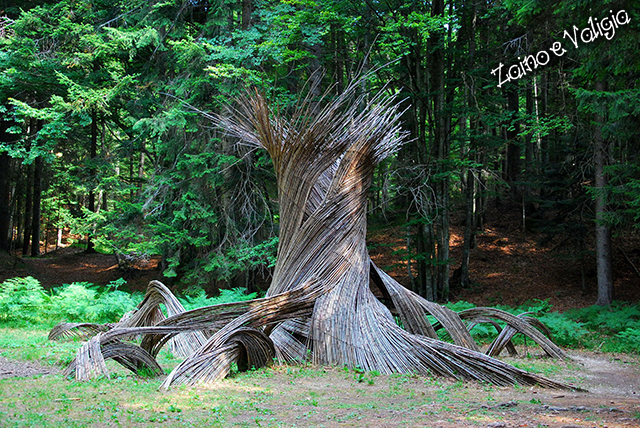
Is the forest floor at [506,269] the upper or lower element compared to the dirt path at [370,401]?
upper

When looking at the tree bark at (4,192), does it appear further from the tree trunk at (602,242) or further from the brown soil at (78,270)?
the tree trunk at (602,242)

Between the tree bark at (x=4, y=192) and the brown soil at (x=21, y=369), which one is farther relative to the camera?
the tree bark at (x=4, y=192)

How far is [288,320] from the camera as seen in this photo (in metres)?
4.93

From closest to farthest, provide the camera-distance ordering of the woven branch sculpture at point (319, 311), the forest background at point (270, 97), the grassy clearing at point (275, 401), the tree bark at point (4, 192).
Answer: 1. the grassy clearing at point (275, 401)
2. the woven branch sculpture at point (319, 311)
3. the forest background at point (270, 97)
4. the tree bark at point (4, 192)

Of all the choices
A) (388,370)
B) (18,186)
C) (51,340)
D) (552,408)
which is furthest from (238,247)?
(18,186)

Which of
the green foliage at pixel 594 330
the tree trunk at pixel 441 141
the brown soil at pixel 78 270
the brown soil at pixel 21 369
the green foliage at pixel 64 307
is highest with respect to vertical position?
the tree trunk at pixel 441 141

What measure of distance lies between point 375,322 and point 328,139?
1.94 m

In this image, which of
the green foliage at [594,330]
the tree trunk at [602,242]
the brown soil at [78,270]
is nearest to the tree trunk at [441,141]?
the green foliage at [594,330]

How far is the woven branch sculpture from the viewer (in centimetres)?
407

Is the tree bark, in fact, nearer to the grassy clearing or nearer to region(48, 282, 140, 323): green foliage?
region(48, 282, 140, 323): green foliage

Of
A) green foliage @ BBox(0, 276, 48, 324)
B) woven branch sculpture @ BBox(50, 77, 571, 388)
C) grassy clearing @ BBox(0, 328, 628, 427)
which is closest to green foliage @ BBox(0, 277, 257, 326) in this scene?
green foliage @ BBox(0, 276, 48, 324)

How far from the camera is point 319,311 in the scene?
470 cm

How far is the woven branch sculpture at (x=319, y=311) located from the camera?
407 cm

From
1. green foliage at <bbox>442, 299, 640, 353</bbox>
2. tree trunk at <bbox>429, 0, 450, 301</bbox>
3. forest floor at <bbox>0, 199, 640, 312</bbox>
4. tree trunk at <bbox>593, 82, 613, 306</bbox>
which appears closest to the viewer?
green foliage at <bbox>442, 299, 640, 353</bbox>
